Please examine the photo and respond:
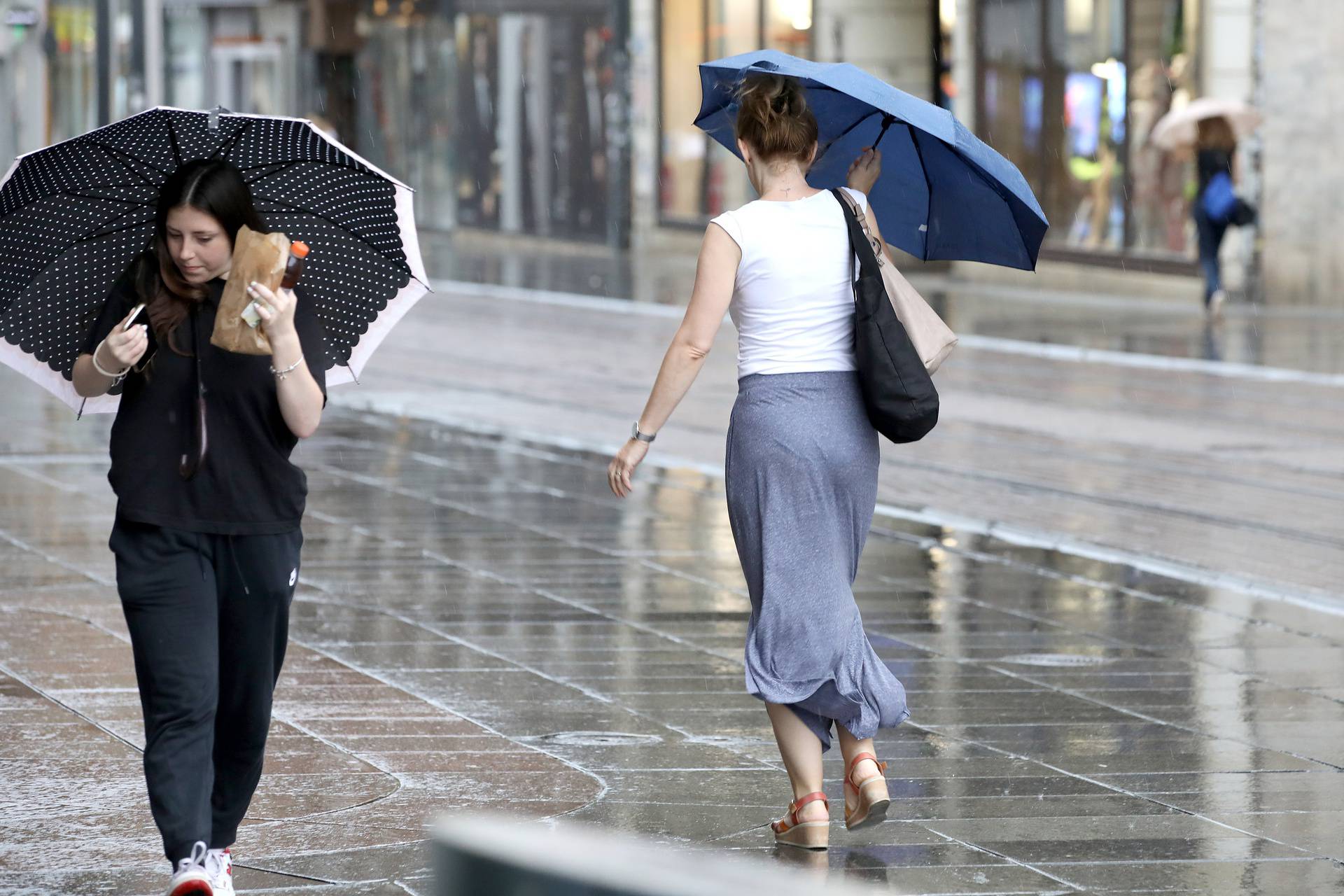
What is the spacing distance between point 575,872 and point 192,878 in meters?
2.79

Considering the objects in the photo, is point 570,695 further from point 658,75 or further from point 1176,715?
point 658,75

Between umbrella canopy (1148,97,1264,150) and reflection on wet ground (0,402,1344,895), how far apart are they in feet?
40.4

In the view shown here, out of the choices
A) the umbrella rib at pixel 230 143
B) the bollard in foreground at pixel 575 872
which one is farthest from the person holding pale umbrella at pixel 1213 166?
the bollard in foreground at pixel 575 872

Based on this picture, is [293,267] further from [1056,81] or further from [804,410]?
[1056,81]

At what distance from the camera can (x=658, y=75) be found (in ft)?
109

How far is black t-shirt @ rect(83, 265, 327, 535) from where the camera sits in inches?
163

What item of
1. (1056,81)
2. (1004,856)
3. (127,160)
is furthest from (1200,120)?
(127,160)

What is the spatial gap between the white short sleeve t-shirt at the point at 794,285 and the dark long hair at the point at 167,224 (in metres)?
1.12

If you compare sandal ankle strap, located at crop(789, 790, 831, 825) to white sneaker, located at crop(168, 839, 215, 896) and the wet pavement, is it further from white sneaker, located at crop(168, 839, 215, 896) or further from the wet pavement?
the wet pavement

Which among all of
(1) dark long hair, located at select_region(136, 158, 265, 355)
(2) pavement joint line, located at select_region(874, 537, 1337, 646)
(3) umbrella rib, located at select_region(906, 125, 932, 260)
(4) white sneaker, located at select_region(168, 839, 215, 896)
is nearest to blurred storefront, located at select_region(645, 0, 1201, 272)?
(2) pavement joint line, located at select_region(874, 537, 1337, 646)

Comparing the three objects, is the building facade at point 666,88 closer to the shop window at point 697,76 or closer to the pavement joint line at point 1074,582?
the shop window at point 697,76

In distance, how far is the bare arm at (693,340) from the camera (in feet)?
15.9

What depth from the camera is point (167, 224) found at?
416 cm

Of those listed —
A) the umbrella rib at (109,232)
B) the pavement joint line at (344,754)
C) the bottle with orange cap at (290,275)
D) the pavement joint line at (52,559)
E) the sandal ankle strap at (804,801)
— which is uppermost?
the umbrella rib at (109,232)
